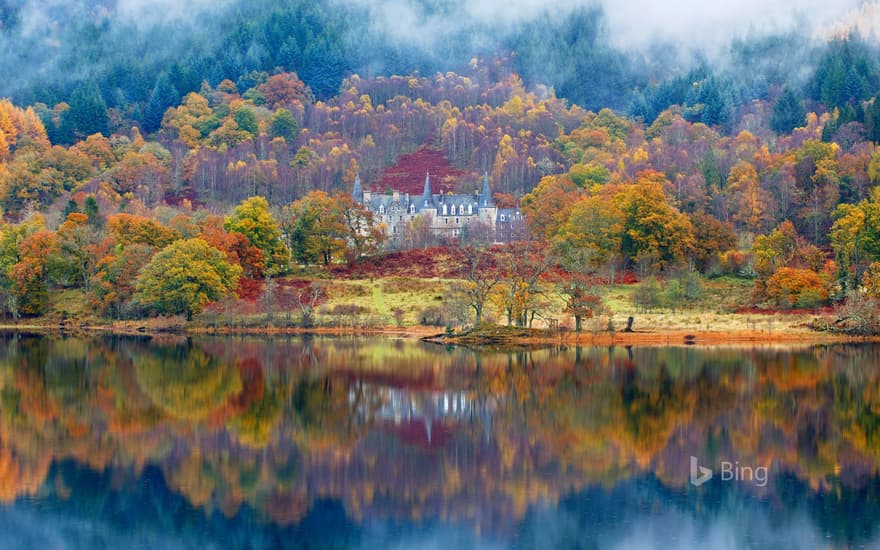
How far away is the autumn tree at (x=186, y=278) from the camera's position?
65500 millimetres

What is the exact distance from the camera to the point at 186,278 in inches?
2584

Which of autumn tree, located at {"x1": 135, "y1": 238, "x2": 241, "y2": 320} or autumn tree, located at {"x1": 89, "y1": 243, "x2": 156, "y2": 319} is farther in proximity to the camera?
autumn tree, located at {"x1": 89, "y1": 243, "x2": 156, "y2": 319}

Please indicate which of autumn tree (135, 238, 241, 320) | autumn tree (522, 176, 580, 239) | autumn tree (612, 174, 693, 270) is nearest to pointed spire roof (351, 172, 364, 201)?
autumn tree (522, 176, 580, 239)

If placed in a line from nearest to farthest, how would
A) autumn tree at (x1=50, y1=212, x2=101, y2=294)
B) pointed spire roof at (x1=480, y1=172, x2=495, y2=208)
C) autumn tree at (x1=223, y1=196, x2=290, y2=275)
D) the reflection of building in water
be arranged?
the reflection of building in water → autumn tree at (x1=50, y1=212, x2=101, y2=294) → autumn tree at (x1=223, y1=196, x2=290, y2=275) → pointed spire roof at (x1=480, y1=172, x2=495, y2=208)

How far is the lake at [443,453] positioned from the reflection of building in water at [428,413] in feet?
0.43

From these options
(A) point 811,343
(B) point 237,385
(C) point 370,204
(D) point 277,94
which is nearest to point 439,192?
(C) point 370,204

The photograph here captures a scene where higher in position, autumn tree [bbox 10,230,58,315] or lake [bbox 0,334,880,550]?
autumn tree [bbox 10,230,58,315]

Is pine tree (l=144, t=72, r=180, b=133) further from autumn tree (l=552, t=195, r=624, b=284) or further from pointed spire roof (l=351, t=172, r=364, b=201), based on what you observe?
autumn tree (l=552, t=195, r=624, b=284)

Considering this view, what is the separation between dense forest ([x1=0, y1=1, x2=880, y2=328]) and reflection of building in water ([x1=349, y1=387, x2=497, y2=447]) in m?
20.4

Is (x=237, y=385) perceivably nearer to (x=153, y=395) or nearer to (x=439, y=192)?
(x=153, y=395)

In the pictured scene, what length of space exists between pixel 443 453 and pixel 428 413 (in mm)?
5562

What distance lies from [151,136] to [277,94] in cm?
2439

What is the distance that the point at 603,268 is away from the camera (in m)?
75.9

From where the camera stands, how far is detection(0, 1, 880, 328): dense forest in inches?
2687
